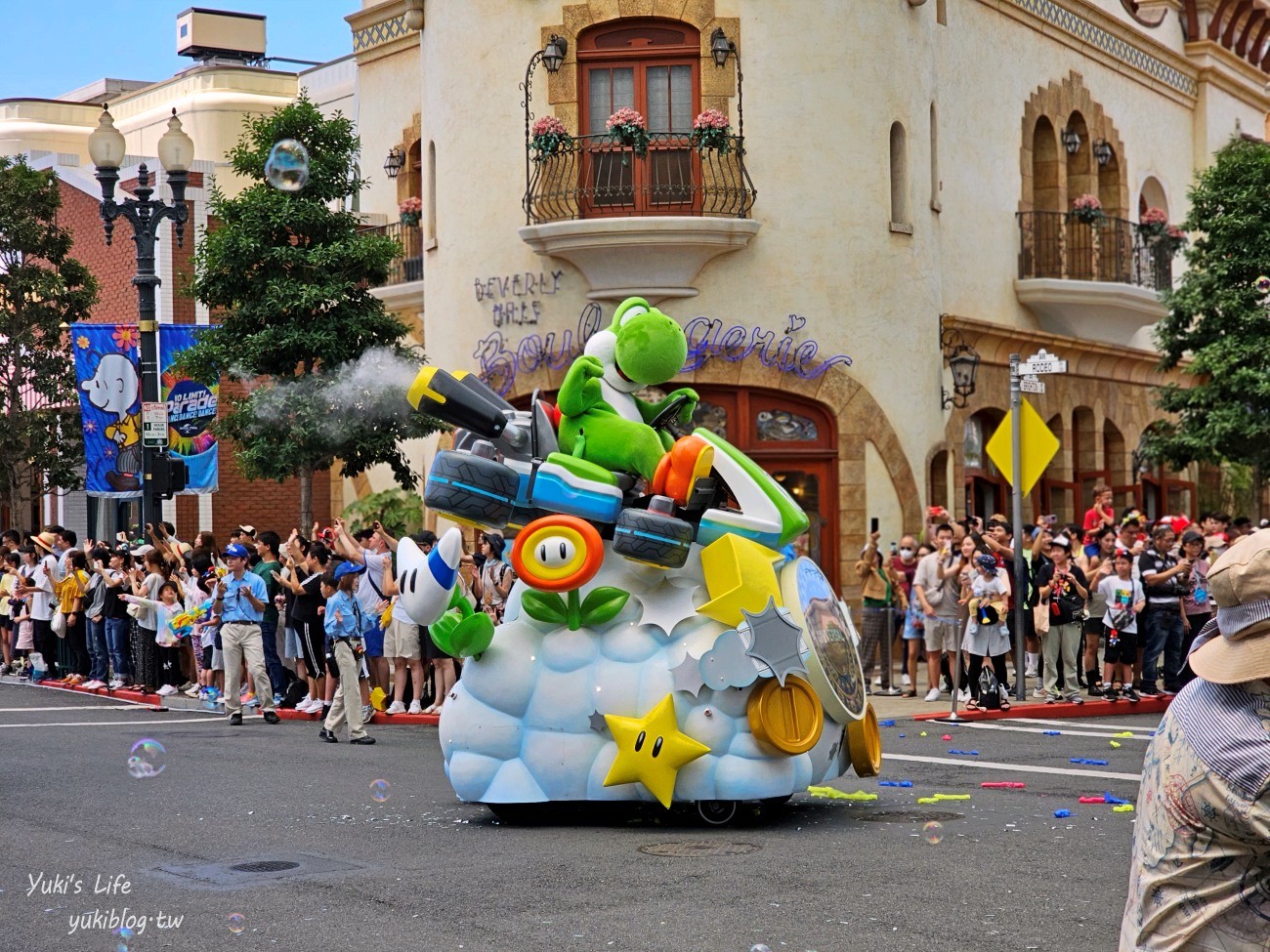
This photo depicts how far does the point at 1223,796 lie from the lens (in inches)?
151

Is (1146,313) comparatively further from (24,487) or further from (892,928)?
(892,928)

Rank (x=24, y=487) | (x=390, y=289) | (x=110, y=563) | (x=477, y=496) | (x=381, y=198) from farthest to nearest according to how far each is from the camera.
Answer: (x=24, y=487), (x=381, y=198), (x=390, y=289), (x=110, y=563), (x=477, y=496)

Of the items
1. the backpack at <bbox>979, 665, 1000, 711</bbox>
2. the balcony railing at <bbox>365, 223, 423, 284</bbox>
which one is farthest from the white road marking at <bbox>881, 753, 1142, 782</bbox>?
the balcony railing at <bbox>365, 223, 423, 284</bbox>

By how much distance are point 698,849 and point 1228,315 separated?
18784mm

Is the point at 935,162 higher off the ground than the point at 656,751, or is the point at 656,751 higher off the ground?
the point at 935,162

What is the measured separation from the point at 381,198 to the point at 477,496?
20411 millimetres

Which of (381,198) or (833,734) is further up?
(381,198)

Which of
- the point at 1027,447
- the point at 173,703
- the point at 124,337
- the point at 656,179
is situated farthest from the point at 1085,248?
the point at 173,703

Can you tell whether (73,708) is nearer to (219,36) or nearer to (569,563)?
(569,563)

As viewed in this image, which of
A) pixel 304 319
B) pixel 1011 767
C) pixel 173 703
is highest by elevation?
pixel 304 319

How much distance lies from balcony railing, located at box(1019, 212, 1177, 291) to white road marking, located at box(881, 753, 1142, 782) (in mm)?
14660

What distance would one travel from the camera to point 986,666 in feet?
57.2

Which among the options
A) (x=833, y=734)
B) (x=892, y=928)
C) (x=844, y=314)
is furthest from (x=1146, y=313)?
(x=892, y=928)

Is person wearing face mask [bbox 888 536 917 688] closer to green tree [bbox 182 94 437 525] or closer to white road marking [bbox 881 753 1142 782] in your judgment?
white road marking [bbox 881 753 1142 782]
